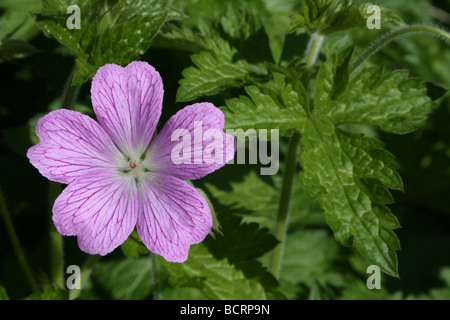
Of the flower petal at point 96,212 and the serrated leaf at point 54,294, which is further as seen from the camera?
the serrated leaf at point 54,294

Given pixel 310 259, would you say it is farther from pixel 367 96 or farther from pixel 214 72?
pixel 214 72

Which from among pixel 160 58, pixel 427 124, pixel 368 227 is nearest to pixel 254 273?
pixel 368 227

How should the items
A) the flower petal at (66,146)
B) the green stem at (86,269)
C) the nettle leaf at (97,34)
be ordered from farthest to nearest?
the green stem at (86,269) < the nettle leaf at (97,34) < the flower petal at (66,146)

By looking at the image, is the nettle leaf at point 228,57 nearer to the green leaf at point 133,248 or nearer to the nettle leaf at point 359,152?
the nettle leaf at point 359,152

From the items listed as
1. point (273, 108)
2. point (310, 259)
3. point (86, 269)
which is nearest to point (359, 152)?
point (273, 108)

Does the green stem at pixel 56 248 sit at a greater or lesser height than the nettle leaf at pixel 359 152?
lesser

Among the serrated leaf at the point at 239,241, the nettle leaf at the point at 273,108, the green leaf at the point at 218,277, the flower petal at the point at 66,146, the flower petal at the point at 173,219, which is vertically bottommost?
the green leaf at the point at 218,277

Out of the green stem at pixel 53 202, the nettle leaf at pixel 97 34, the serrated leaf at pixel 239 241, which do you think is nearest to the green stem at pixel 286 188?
the serrated leaf at pixel 239 241
